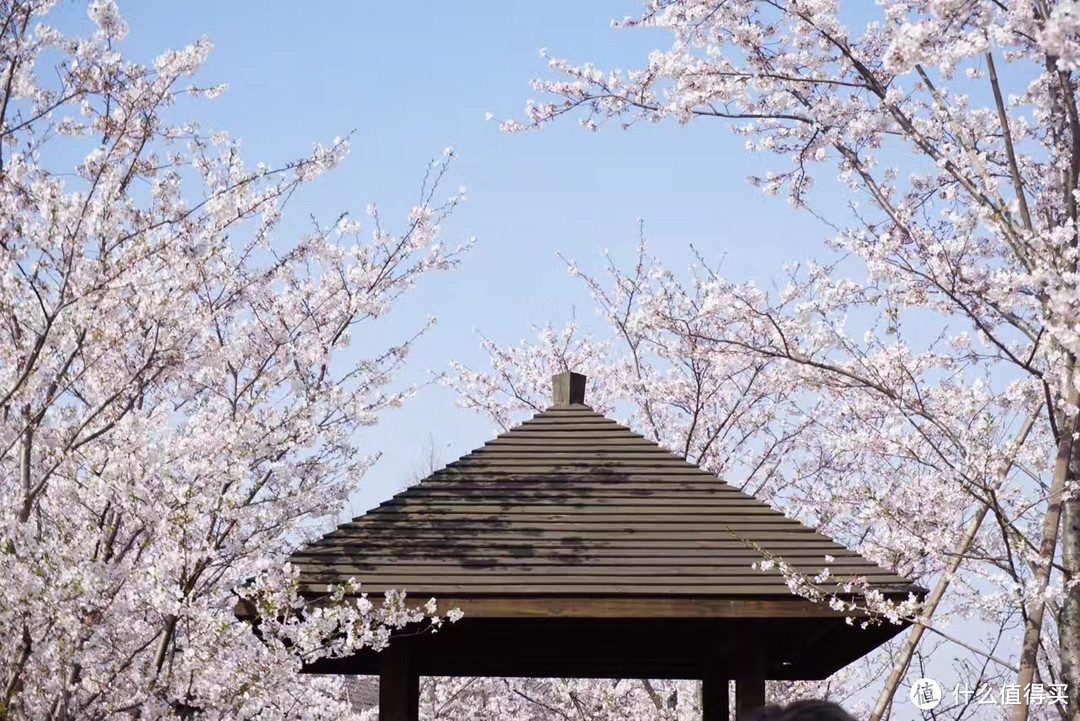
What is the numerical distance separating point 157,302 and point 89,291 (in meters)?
0.53

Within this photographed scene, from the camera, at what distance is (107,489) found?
6883 mm


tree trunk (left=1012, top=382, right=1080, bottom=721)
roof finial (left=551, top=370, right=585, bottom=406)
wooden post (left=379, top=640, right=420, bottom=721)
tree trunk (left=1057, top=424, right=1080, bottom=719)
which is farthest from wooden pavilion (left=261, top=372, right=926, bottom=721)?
tree trunk (left=1057, top=424, right=1080, bottom=719)

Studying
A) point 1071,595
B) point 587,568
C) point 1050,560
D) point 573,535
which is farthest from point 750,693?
point 1071,595

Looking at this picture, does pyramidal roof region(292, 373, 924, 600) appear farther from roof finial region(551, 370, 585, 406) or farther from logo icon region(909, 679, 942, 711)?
logo icon region(909, 679, 942, 711)

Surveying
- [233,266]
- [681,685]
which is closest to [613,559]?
[233,266]

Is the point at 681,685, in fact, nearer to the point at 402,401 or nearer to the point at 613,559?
the point at 402,401

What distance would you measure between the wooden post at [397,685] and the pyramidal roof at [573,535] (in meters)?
0.55

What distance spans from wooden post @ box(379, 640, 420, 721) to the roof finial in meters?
2.23

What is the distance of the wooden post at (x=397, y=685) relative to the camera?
666 cm

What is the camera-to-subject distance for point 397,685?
6.77 meters

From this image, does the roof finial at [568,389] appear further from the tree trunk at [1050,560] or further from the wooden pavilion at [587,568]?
the tree trunk at [1050,560]

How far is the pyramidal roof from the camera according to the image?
646cm

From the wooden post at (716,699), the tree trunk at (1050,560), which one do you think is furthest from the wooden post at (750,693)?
Answer: the tree trunk at (1050,560)

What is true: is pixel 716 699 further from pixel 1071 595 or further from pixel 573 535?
pixel 1071 595
